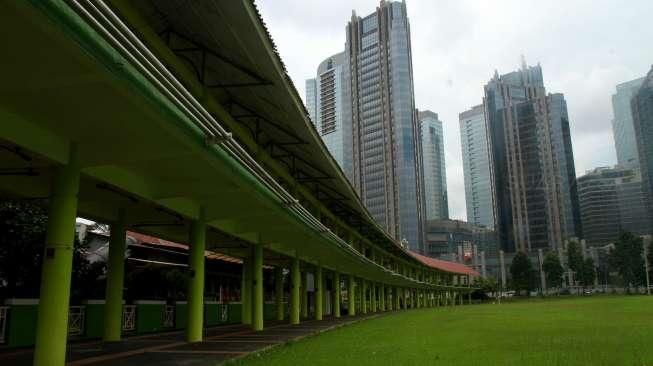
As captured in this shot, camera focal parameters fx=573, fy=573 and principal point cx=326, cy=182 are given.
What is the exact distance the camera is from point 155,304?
23266 millimetres

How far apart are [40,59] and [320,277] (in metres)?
29.1

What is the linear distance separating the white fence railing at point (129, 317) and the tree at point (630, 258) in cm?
10418

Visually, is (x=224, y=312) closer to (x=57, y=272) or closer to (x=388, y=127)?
(x=57, y=272)

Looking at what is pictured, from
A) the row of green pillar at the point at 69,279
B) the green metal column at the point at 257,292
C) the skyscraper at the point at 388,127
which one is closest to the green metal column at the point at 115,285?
the row of green pillar at the point at 69,279

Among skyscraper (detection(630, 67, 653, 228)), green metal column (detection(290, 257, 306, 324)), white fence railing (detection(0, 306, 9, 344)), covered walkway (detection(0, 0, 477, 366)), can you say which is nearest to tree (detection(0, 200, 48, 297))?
covered walkway (detection(0, 0, 477, 366))

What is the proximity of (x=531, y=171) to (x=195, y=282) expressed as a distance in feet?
491

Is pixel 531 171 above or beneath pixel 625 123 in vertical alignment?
beneath

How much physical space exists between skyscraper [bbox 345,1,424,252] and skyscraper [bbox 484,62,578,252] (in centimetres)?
2511

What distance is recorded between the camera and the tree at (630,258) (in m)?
105

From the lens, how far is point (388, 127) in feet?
501

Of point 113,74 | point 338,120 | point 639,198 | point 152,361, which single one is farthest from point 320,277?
point 338,120

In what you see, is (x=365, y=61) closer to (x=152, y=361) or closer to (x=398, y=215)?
(x=398, y=215)

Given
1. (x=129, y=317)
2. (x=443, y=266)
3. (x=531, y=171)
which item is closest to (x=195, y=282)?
(x=129, y=317)

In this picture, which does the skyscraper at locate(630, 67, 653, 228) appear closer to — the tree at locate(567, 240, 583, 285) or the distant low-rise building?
the tree at locate(567, 240, 583, 285)
